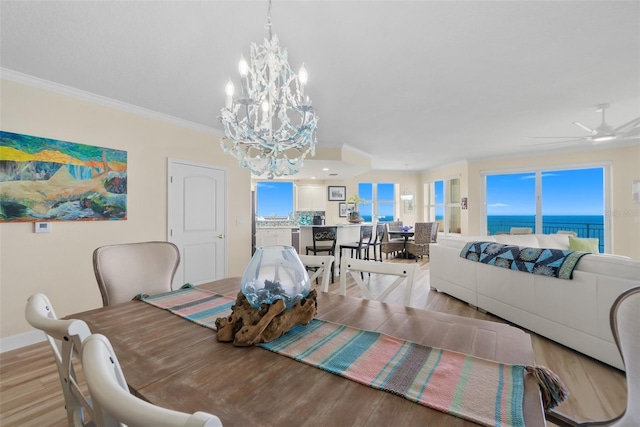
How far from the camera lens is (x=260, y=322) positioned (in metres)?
1.08

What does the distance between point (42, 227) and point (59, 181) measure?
0.47 meters

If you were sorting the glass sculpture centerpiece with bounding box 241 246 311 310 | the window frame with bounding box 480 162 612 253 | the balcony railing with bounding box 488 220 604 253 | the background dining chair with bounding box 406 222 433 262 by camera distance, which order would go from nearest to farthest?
the glass sculpture centerpiece with bounding box 241 246 311 310 < the window frame with bounding box 480 162 612 253 < the balcony railing with bounding box 488 220 604 253 < the background dining chair with bounding box 406 222 433 262

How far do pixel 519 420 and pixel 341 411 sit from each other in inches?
16.5

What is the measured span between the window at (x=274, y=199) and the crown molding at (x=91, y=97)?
3.77m

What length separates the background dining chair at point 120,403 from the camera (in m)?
0.36

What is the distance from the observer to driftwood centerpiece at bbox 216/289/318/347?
3.46ft

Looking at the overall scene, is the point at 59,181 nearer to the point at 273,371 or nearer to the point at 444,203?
the point at 273,371

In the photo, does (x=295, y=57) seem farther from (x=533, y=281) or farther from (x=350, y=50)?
(x=533, y=281)

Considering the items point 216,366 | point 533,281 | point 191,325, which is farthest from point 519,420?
point 533,281

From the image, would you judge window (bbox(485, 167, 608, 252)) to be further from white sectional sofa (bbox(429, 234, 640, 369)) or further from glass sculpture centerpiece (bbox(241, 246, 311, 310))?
glass sculpture centerpiece (bbox(241, 246, 311, 310))

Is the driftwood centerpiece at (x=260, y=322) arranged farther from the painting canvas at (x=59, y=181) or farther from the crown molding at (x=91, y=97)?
the crown molding at (x=91, y=97)

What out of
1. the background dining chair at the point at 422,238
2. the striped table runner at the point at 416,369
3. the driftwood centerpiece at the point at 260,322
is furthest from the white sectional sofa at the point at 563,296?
the background dining chair at the point at 422,238

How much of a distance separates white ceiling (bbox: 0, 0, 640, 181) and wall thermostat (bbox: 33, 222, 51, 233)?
138cm

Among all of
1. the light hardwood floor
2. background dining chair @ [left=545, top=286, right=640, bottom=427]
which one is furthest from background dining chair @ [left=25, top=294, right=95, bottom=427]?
background dining chair @ [left=545, top=286, right=640, bottom=427]
